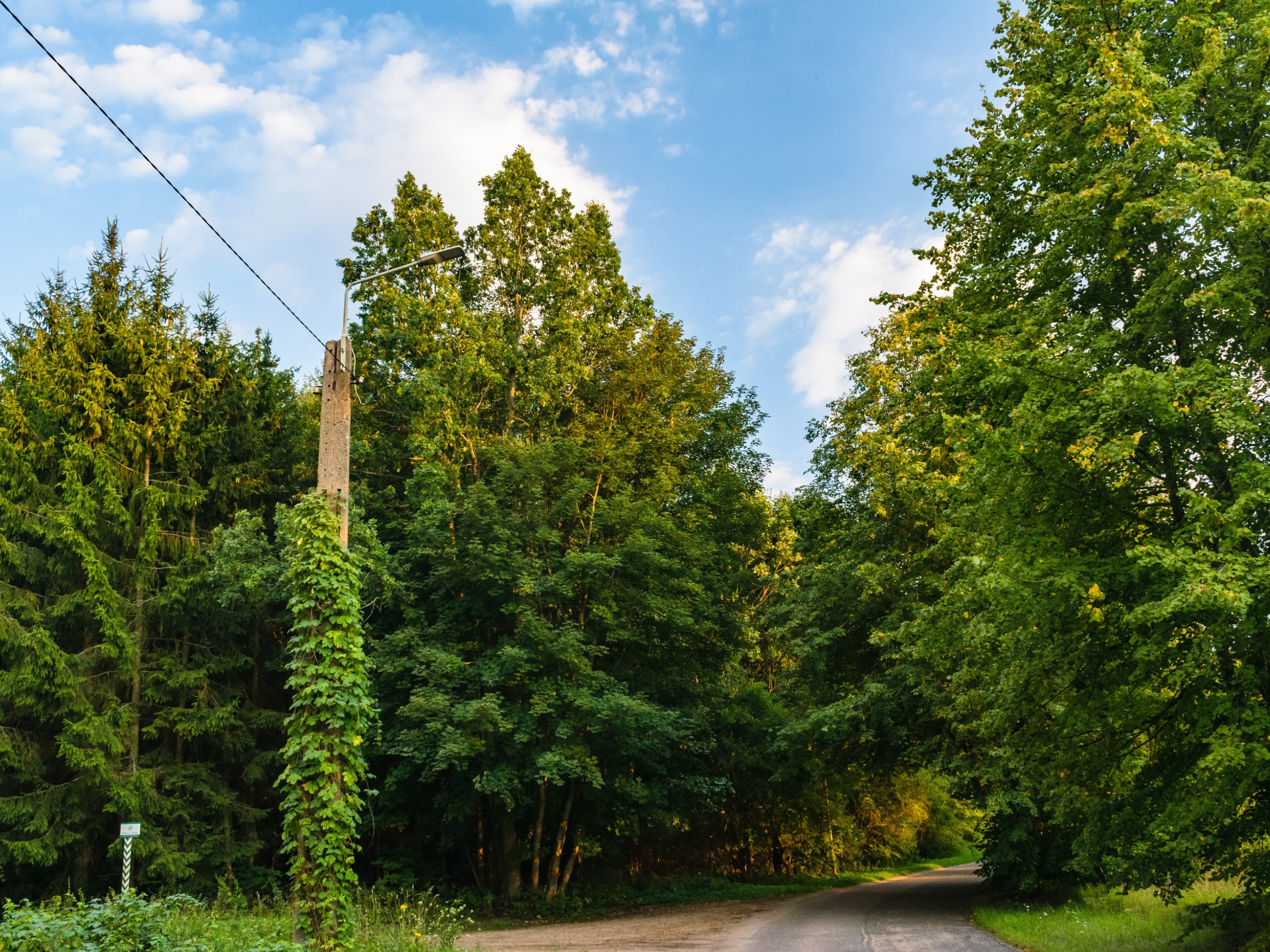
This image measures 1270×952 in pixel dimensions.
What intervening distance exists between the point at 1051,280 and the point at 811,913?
13927 millimetres

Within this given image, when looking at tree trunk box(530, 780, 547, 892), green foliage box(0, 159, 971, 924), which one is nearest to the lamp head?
green foliage box(0, 159, 971, 924)

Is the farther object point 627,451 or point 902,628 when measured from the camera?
point 627,451

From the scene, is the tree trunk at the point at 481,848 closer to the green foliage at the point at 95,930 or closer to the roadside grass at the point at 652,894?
the roadside grass at the point at 652,894

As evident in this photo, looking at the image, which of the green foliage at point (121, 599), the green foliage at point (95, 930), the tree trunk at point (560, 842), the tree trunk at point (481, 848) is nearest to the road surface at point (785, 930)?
the tree trunk at point (560, 842)

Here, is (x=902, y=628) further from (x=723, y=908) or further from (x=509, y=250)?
(x=509, y=250)

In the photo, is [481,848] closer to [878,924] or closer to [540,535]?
[540,535]

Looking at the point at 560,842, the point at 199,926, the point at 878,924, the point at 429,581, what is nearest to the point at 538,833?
the point at 560,842

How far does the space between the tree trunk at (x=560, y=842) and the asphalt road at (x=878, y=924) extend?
5148mm

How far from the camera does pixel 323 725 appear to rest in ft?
26.2

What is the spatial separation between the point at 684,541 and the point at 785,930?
8330mm

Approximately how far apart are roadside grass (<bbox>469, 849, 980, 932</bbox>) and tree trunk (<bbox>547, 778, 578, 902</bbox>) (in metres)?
0.46

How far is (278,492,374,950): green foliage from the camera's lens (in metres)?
7.39

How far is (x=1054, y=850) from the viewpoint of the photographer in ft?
53.6

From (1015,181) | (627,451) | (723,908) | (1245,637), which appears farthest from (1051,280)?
(723,908)
